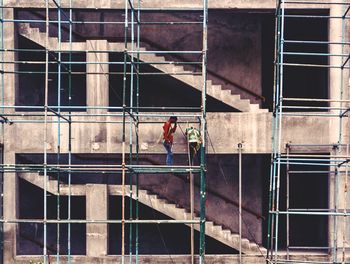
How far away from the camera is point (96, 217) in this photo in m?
18.7

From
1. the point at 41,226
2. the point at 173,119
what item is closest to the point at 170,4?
the point at 173,119

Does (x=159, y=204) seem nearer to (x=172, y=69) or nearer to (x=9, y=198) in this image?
(x=172, y=69)

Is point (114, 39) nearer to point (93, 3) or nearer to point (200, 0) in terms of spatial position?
point (93, 3)

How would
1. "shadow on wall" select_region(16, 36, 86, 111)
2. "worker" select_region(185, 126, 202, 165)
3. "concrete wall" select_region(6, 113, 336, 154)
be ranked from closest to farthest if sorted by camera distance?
"worker" select_region(185, 126, 202, 165), "concrete wall" select_region(6, 113, 336, 154), "shadow on wall" select_region(16, 36, 86, 111)

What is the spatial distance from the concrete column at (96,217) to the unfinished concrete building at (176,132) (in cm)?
4

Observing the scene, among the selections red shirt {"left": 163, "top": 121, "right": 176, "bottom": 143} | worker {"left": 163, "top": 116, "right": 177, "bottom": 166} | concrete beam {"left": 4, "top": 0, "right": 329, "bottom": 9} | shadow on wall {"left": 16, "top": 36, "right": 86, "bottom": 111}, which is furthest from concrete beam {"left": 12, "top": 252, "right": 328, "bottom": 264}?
concrete beam {"left": 4, "top": 0, "right": 329, "bottom": 9}

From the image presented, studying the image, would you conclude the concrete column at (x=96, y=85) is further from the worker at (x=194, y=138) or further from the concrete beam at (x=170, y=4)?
the worker at (x=194, y=138)

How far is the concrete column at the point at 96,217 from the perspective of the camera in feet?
61.2

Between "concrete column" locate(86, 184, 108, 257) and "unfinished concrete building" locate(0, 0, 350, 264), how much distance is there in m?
0.04

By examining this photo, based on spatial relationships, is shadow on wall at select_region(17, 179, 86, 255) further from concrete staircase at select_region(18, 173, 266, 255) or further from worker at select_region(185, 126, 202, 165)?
worker at select_region(185, 126, 202, 165)

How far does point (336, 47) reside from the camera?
19.0 metres

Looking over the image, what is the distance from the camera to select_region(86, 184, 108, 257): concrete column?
18.6 meters

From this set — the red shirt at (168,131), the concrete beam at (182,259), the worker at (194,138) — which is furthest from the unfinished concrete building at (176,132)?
the red shirt at (168,131)

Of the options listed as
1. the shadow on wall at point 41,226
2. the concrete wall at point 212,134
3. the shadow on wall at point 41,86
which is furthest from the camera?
the shadow on wall at point 41,86
